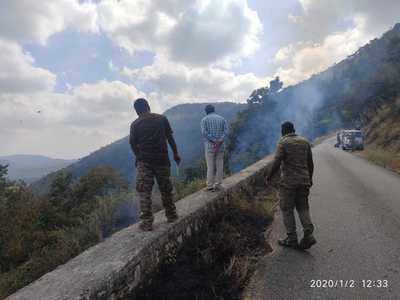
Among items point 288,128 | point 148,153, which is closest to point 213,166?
point 288,128

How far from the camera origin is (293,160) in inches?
209

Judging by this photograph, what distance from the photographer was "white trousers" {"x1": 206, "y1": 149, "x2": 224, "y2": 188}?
23.6ft

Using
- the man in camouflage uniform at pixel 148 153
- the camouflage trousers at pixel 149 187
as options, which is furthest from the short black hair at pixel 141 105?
the camouflage trousers at pixel 149 187

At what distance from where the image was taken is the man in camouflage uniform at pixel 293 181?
17.1ft

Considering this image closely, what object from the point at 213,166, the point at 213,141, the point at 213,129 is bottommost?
the point at 213,166

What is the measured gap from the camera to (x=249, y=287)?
3.99 m

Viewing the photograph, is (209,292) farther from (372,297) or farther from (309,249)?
(309,249)

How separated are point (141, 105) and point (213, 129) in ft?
8.72

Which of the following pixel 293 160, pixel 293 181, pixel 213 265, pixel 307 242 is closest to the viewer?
pixel 213 265

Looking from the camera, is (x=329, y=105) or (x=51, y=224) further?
(x=329, y=105)

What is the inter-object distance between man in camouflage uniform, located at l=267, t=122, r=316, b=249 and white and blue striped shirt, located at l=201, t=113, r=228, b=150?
2.06 metres

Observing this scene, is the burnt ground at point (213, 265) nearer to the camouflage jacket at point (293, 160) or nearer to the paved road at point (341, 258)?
the paved road at point (341, 258)

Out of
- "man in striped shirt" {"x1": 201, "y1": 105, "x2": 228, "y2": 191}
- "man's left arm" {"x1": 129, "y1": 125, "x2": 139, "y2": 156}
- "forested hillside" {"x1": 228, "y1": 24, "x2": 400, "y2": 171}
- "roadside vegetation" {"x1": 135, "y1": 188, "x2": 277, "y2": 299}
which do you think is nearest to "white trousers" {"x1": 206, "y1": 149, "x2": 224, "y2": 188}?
"man in striped shirt" {"x1": 201, "y1": 105, "x2": 228, "y2": 191}

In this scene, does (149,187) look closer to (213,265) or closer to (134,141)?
(134,141)
